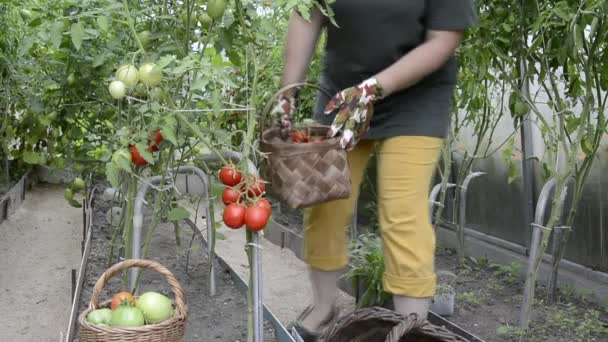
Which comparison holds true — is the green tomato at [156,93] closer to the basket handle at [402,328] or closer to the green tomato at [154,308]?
the green tomato at [154,308]

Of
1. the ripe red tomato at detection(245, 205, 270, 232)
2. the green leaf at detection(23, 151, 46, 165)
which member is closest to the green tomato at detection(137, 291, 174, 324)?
the ripe red tomato at detection(245, 205, 270, 232)

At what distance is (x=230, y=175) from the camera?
6.72ft

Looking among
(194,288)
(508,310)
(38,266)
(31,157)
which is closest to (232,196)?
(194,288)

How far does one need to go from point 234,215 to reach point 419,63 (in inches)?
29.0

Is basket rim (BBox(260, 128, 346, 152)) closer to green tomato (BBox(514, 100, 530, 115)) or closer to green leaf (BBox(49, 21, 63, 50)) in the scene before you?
green leaf (BBox(49, 21, 63, 50))

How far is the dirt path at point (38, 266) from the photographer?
11.4 feet

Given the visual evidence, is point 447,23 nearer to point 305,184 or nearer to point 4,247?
point 305,184

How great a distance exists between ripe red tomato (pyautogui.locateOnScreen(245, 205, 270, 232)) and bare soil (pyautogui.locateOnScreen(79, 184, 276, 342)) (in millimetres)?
1005

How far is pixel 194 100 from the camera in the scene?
8.84 ft

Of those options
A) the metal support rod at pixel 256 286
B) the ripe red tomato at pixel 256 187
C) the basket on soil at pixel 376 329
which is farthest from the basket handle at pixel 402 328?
the ripe red tomato at pixel 256 187

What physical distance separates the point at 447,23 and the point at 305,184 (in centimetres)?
65

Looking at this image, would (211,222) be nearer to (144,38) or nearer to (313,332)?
(313,332)

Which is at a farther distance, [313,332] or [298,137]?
[313,332]

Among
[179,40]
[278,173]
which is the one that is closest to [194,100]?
[179,40]
